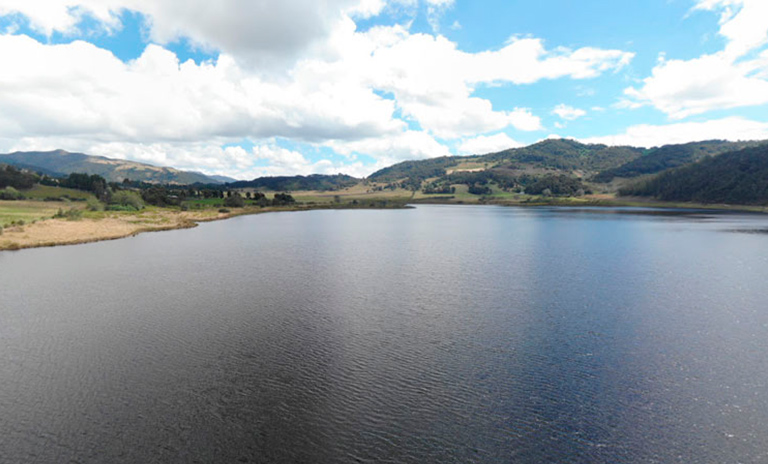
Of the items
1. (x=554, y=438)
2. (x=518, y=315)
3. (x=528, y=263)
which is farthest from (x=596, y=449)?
(x=528, y=263)

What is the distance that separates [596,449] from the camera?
44.6 feet

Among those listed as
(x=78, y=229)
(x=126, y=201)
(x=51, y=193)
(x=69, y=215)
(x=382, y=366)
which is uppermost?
(x=51, y=193)

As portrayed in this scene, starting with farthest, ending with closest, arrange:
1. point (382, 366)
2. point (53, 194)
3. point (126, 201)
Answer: point (53, 194) < point (126, 201) < point (382, 366)

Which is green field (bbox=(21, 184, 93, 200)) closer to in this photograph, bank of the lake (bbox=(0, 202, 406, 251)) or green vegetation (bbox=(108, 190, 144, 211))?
green vegetation (bbox=(108, 190, 144, 211))

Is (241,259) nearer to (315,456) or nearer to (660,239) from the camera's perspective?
(315,456)

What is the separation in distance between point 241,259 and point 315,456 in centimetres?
4174

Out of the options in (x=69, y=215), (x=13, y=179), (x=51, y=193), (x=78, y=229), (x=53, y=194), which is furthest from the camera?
(x=51, y=193)

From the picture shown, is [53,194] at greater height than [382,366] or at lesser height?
greater

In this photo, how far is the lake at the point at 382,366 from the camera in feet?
45.5

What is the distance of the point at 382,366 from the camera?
782 inches

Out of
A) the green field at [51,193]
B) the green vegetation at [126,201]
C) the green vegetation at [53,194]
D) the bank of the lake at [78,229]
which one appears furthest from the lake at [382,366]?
the green field at [51,193]

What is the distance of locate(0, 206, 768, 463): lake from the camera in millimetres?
13859

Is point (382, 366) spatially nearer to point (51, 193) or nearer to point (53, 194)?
point (53, 194)

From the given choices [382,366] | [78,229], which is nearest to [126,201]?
[78,229]
